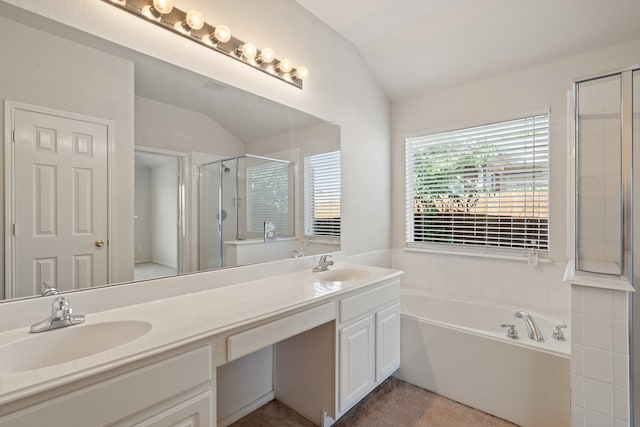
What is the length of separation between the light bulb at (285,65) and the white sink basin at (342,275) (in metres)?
1.37

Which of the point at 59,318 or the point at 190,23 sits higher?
the point at 190,23

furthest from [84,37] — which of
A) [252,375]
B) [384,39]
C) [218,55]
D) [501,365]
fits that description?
[501,365]

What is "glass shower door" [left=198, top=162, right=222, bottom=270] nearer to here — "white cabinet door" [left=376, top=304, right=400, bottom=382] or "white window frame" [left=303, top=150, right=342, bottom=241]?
"white window frame" [left=303, top=150, right=342, bottom=241]

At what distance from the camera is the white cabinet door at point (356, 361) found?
5.58 feet

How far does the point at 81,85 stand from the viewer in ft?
4.02

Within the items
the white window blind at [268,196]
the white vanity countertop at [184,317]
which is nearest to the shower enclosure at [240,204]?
the white window blind at [268,196]

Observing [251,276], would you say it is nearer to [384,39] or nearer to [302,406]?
[302,406]

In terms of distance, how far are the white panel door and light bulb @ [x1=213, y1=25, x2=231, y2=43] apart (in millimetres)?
747

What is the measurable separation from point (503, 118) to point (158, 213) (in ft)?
8.69

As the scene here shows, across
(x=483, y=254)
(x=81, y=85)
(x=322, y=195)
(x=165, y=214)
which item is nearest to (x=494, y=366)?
(x=483, y=254)

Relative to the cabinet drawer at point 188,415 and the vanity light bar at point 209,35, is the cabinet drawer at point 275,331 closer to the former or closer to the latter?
the cabinet drawer at point 188,415

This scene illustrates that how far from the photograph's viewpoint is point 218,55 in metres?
1.69

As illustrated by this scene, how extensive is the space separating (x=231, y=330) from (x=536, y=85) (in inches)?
109

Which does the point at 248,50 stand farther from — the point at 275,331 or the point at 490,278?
the point at 490,278
